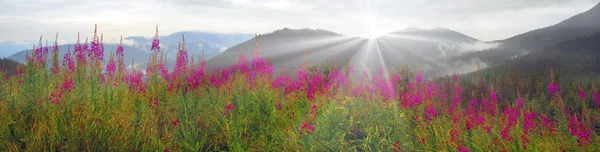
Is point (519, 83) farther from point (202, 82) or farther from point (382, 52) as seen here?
point (382, 52)

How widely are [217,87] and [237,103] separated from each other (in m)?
2.43

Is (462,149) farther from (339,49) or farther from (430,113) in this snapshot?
(339,49)

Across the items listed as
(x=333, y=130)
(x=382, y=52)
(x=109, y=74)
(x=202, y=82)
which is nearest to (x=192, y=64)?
(x=202, y=82)

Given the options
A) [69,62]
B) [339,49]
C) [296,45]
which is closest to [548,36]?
[339,49]

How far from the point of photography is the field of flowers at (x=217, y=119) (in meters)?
4.61

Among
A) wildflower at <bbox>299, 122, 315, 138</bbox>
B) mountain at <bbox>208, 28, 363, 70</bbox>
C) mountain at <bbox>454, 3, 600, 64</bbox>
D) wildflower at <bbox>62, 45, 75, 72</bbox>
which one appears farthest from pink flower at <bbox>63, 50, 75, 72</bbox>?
mountain at <bbox>454, 3, 600, 64</bbox>

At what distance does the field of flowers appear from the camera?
4.61 m

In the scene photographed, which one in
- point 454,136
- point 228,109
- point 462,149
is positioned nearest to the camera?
point 462,149

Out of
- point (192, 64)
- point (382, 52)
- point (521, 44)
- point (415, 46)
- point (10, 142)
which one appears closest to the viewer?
point (10, 142)

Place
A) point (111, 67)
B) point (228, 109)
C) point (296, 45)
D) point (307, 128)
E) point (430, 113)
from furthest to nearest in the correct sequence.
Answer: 1. point (296, 45)
2. point (111, 67)
3. point (430, 113)
4. point (228, 109)
5. point (307, 128)

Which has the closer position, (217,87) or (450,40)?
(217,87)

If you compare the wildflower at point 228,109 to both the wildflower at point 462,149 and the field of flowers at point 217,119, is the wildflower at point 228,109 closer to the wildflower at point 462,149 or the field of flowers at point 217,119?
the field of flowers at point 217,119

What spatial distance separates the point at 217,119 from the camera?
19.6 feet

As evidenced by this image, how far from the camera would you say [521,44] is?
90188mm
